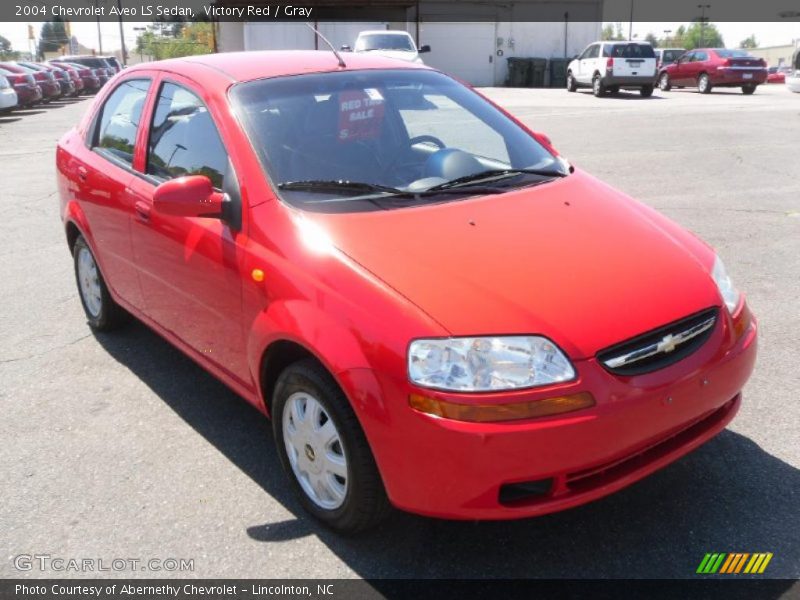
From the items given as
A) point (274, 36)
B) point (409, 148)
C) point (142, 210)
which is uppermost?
point (274, 36)

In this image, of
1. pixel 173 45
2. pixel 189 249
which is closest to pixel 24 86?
pixel 189 249

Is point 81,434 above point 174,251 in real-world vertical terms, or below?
below

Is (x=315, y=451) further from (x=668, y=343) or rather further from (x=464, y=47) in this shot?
(x=464, y=47)

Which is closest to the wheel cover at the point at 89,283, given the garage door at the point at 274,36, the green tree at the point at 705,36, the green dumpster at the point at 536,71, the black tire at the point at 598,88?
the black tire at the point at 598,88

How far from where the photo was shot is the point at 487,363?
8.20ft

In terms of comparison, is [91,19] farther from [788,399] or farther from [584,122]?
[788,399]

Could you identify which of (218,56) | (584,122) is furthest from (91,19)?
(218,56)

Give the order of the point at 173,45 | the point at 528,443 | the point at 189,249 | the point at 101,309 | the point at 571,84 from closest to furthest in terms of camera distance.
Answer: the point at 528,443
the point at 189,249
the point at 101,309
the point at 571,84
the point at 173,45

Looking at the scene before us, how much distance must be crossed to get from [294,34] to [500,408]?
3911 centimetres

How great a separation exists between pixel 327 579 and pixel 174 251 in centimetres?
171

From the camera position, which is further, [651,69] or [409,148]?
[651,69]

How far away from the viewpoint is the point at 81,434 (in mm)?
3861

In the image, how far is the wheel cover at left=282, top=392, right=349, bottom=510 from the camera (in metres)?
2.87

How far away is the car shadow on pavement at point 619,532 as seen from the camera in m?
2.79
